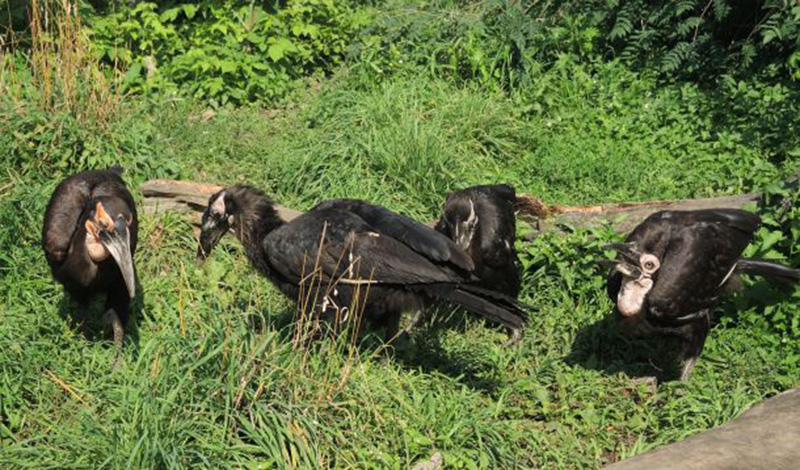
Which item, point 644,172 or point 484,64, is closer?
point 644,172

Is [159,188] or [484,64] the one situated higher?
[484,64]

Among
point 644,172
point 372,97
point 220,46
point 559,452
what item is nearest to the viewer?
point 559,452

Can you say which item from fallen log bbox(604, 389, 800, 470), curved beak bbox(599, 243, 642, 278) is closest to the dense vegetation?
curved beak bbox(599, 243, 642, 278)

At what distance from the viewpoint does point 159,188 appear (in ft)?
23.2

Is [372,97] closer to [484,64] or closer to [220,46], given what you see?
[484,64]

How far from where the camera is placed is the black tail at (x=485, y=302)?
17.0 ft

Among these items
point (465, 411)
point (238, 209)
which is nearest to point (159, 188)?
point (238, 209)

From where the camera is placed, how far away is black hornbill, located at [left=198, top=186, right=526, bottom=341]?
539 centimetres

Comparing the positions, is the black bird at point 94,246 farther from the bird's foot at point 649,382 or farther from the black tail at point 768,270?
the black tail at point 768,270

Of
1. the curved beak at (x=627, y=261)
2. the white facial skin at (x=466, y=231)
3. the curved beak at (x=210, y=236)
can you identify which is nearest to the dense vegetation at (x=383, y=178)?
the curved beak at (x=210, y=236)

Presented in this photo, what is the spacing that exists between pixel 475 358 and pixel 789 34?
411 centimetres

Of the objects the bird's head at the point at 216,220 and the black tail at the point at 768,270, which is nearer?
the black tail at the point at 768,270

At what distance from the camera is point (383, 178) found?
7316 millimetres

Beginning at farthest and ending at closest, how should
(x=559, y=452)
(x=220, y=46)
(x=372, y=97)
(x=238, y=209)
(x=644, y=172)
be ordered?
(x=220, y=46) → (x=372, y=97) → (x=644, y=172) → (x=238, y=209) → (x=559, y=452)
